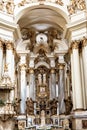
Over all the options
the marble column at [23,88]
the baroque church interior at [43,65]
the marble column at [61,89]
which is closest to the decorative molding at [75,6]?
the baroque church interior at [43,65]

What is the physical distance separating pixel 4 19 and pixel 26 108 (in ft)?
23.9

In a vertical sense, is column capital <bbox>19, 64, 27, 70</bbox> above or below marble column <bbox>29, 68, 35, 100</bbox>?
above

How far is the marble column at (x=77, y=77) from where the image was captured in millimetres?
14289

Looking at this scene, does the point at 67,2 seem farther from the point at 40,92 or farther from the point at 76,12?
the point at 40,92

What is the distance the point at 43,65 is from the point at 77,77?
679 cm

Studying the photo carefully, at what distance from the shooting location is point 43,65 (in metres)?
21.2

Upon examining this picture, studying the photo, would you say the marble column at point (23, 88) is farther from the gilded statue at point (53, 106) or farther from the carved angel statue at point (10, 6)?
the carved angel statue at point (10, 6)

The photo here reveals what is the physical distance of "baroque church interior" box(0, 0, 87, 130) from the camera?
46.7ft

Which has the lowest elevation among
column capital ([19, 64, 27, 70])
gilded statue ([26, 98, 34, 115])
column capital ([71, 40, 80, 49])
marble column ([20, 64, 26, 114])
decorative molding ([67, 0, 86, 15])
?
gilded statue ([26, 98, 34, 115])

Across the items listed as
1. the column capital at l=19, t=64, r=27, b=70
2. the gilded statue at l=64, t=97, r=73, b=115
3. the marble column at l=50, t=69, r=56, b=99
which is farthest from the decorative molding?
the gilded statue at l=64, t=97, r=73, b=115

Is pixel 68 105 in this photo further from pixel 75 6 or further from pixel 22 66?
pixel 75 6

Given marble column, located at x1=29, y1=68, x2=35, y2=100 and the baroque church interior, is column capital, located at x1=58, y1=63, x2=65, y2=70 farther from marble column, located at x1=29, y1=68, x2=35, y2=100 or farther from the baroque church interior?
marble column, located at x1=29, y1=68, x2=35, y2=100

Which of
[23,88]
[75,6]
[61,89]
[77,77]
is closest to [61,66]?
[61,89]

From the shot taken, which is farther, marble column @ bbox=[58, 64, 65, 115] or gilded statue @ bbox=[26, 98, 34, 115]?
marble column @ bbox=[58, 64, 65, 115]
